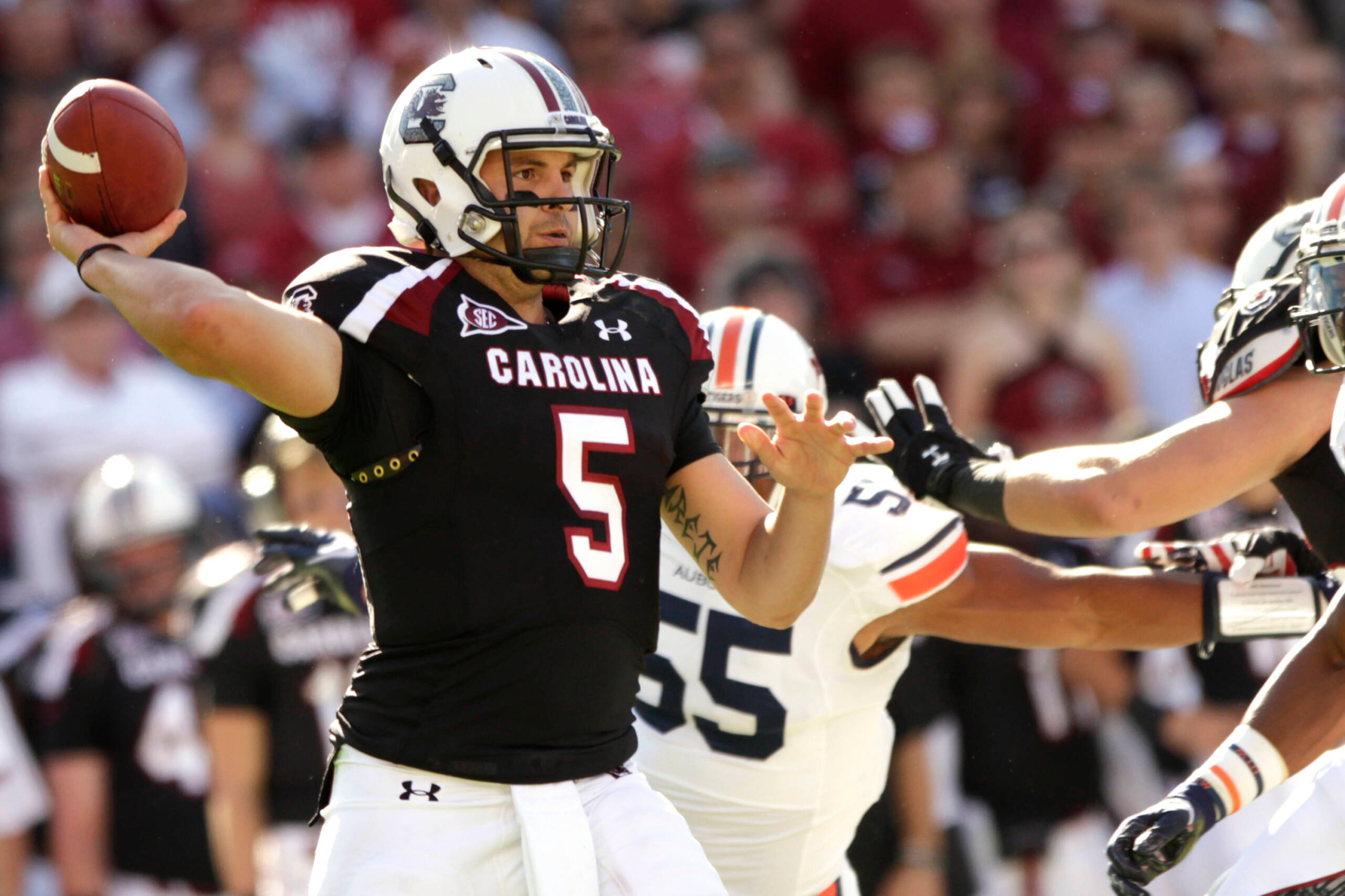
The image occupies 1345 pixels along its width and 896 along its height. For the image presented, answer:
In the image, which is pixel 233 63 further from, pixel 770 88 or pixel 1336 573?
pixel 1336 573

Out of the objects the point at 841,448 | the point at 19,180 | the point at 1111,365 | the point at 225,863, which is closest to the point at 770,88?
the point at 1111,365

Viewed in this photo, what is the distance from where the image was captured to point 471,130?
3090 mm

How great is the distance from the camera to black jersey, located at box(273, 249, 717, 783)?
2.83m

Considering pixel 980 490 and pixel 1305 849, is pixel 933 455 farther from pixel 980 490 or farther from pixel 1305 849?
pixel 1305 849

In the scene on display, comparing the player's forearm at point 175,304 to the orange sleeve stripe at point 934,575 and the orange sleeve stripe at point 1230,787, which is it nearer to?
the orange sleeve stripe at point 934,575

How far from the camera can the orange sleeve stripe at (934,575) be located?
362 centimetres

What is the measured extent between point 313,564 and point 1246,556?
216cm

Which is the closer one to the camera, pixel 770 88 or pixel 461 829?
pixel 461 829

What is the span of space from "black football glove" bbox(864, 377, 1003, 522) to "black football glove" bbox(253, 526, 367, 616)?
1309mm

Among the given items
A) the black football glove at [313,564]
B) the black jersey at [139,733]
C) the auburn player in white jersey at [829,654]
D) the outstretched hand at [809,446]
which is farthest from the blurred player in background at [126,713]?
the outstretched hand at [809,446]

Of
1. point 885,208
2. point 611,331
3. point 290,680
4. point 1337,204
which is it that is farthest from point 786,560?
point 885,208

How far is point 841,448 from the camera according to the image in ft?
9.37

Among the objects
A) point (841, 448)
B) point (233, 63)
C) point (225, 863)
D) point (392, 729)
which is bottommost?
point (225, 863)

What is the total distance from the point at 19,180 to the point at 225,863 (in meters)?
3.88
